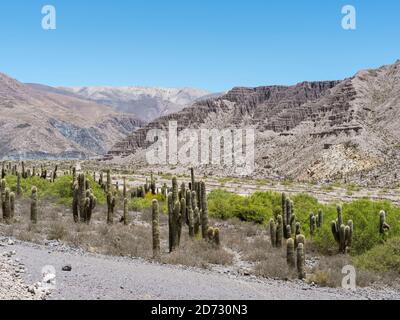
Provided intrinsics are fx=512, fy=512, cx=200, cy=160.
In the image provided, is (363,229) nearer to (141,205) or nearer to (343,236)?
(343,236)

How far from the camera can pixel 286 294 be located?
11.1 metres

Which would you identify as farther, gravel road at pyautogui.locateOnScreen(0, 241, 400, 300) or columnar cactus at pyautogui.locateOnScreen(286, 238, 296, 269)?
columnar cactus at pyautogui.locateOnScreen(286, 238, 296, 269)

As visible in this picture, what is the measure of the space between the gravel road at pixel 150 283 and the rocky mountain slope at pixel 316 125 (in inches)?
1839

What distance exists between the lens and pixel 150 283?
1132cm

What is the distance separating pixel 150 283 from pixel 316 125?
A: 86356mm

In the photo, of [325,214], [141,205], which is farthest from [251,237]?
[141,205]

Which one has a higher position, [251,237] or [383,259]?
[383,259]

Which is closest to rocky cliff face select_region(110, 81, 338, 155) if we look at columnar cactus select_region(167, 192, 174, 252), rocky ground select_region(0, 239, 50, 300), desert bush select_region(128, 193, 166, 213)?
desert bush select_region(128, 193, 166, 213)

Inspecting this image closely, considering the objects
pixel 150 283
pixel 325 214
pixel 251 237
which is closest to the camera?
pixel 150 283

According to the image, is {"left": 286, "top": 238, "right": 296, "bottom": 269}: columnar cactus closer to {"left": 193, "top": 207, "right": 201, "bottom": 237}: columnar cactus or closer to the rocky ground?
{"left": 193, "top": 207, "right": 201, "bottom": 237}: columnar cactus

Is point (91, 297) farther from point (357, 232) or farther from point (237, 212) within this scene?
point (237, 212)

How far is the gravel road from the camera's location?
10.3 meters

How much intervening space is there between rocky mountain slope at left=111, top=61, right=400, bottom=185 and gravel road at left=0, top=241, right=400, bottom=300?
46.7 m
